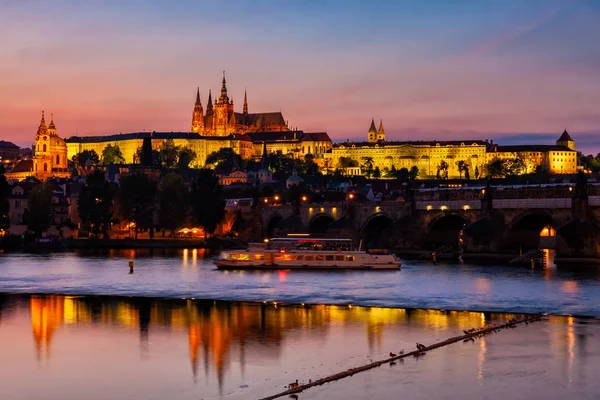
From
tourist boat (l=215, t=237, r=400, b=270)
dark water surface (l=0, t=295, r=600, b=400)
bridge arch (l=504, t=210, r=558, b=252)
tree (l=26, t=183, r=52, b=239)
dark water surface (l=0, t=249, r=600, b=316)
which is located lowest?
dark water surface (l=0, t=295, r=600, b=400)

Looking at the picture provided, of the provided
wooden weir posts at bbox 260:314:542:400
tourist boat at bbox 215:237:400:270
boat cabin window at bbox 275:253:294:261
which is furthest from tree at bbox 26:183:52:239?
wooden weir posts at bbox 260:314:542:400

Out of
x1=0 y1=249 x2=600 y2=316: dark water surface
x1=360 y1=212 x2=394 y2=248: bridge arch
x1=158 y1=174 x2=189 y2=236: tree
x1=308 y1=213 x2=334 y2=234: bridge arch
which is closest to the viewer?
x1=0 y1=249 x2=600 y2=316: dark water surface

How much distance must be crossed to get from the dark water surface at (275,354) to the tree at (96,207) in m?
64.4

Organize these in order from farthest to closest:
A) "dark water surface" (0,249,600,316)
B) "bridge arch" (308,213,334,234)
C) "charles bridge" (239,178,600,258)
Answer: "bridge arch" (308,213,334,234), "charles bridge" (239,178,600,258), "dark water surface" (0,249,600,316)

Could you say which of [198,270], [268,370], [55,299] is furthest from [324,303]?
[198,270]

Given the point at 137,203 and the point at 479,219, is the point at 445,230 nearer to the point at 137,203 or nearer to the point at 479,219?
the point at 479,219

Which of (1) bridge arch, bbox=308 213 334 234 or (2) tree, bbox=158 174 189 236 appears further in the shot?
(2) tree, bbox=158 174 189 236

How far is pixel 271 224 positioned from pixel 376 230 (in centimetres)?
2001

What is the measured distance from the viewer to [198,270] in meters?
72.2

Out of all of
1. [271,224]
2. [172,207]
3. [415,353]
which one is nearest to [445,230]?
[271,224]

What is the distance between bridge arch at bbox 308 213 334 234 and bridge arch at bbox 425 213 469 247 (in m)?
15.3

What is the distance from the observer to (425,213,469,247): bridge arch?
89.8 m

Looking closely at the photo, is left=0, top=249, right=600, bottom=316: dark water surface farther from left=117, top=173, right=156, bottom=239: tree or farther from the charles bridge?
left=117, top=173, right=156, bottom=239: tree

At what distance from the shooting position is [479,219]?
8294 centimetres
